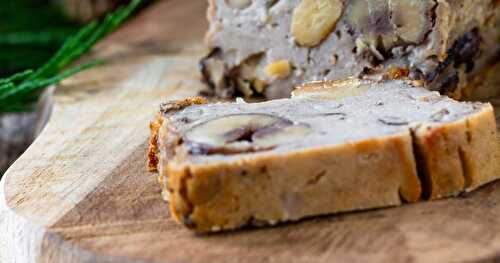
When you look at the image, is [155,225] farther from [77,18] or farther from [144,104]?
[77,18]

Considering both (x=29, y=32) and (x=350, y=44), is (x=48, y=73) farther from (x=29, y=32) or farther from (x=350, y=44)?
(x=350, y=44)

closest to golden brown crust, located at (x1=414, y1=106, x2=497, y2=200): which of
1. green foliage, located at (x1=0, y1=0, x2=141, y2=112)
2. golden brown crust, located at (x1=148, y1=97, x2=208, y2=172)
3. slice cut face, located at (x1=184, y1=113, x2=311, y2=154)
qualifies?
slice cut face, located at (x1=184, y1=113, x2=311, y2=154)

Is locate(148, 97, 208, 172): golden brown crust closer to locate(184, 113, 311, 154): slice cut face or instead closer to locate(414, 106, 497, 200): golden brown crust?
locate(184, 113, 311, 154): slice cut face

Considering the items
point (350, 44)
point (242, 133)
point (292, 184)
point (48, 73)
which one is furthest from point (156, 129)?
point (48, 73)

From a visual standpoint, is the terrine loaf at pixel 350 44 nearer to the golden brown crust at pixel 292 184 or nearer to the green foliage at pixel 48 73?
the green foliage at pixel 48 73

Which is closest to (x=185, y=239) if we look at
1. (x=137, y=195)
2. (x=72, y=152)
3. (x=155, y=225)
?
(x=155, y=225)

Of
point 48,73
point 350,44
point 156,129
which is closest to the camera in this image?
point 156,129
